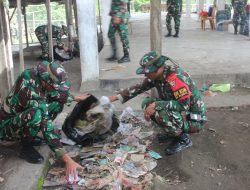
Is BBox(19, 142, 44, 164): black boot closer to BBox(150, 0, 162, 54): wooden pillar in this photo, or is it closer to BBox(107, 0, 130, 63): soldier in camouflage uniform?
BBox(150, 0, 162, 54): wooden pillar

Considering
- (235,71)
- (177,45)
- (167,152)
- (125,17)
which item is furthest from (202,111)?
(177,45)

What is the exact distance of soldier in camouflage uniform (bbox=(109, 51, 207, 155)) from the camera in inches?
136

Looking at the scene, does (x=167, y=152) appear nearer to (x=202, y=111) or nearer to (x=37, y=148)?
(x=202, y=111)

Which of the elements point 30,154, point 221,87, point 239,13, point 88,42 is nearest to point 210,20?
point 239,13

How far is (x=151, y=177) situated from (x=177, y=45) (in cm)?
610

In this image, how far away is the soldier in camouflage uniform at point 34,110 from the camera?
299 centimetres

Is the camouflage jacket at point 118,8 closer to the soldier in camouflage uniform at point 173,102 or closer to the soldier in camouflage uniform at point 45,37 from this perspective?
the soldier in camouflage uniform at point 173,102

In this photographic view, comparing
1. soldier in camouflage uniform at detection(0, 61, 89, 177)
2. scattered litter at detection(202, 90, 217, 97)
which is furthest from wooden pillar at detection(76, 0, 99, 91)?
soldier in camouflage uniform at detection(0, 61, 89, 177)

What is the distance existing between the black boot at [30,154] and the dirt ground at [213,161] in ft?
3.79

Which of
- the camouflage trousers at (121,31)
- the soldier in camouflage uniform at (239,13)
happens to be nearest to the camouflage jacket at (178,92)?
the camouflage trousers at (121,31)

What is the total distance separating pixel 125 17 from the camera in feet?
22.2

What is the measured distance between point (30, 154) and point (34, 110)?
21.1 inches

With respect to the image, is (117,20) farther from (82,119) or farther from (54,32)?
(54,32)

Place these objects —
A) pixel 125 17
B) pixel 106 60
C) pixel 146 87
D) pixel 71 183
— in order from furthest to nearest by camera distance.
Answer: pixel 106 60 → pixel 125 17 → pixel 146 87 → pixel 71 183
